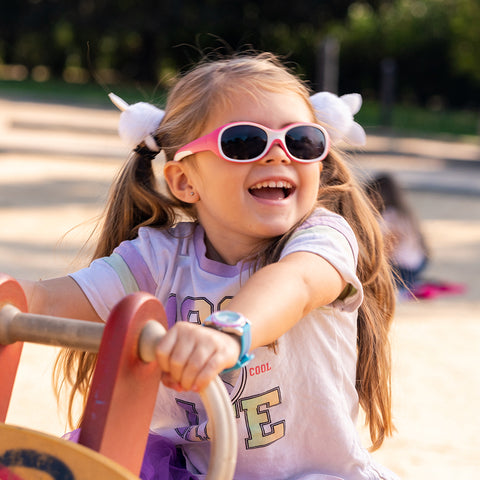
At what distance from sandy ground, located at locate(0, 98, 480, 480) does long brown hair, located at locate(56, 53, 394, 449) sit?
237mm

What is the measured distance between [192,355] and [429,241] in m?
6.02

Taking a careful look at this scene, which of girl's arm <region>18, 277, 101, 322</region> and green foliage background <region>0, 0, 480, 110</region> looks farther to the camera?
green foliage background <region>0, 0, 480, 110</region>

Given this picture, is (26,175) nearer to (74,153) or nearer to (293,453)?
(74,153)

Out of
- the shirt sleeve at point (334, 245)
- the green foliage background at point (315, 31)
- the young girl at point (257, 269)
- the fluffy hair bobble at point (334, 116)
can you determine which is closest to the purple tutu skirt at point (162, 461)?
the young girl at point (257, 269)

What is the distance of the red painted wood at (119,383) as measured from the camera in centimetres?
119

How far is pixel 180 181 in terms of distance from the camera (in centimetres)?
190

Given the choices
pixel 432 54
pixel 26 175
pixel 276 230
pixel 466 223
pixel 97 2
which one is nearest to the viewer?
pixel 276 230

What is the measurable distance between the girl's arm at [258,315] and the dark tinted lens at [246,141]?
0.22m

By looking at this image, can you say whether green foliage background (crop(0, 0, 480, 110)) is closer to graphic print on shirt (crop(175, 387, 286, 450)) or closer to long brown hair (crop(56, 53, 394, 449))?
long brown hair (crop(56, 53, 394, 449))

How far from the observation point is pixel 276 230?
5.57ft

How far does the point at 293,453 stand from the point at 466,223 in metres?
6.67

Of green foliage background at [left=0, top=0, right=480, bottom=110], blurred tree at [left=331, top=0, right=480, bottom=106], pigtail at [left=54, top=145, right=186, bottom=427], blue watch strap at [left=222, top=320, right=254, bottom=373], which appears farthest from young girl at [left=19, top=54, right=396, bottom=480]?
blurred tree at [left=331, top=0, right=480, bottom=106]

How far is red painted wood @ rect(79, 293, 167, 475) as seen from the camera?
119cm

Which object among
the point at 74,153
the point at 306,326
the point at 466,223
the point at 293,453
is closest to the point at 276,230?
the point at 306,326
